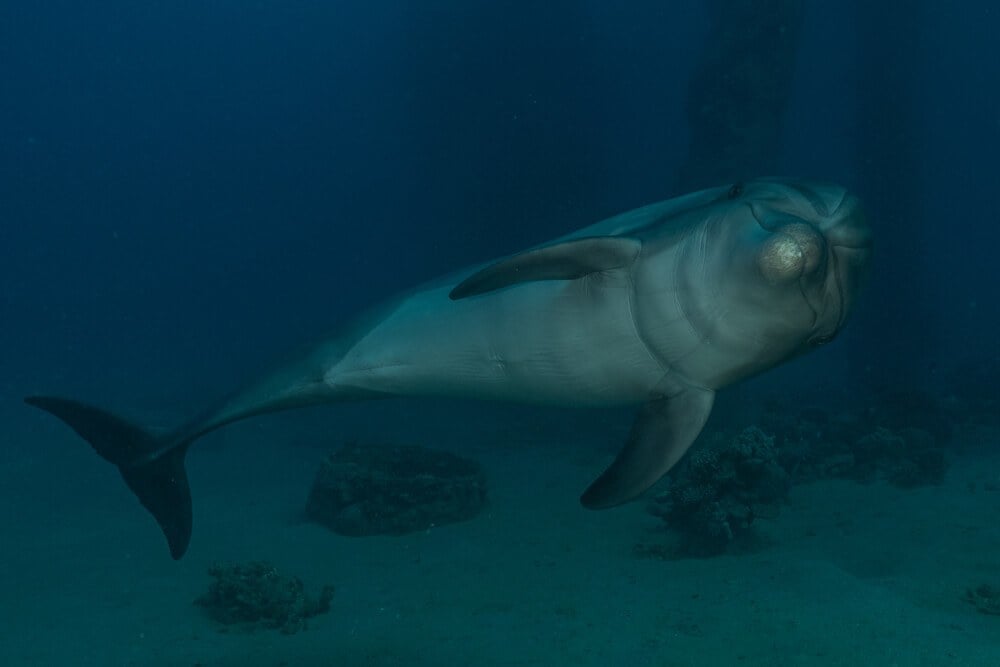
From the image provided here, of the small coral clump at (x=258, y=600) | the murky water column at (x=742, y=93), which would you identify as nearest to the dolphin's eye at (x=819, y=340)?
the small coral clump at (x=258, y=600)

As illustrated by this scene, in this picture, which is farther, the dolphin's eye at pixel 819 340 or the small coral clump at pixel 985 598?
the small coral clump at pixel 985 598

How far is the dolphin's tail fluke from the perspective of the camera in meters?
4.50

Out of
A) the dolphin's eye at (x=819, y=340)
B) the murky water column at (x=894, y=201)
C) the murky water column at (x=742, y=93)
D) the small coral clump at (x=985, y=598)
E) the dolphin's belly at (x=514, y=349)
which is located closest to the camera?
the dolphin's eye at (x=819, y=340)

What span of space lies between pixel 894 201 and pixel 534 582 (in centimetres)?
1826

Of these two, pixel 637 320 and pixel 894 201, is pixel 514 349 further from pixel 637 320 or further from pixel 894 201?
pixel 894 201

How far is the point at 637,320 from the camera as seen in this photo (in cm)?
277

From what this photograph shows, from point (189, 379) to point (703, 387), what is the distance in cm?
2849

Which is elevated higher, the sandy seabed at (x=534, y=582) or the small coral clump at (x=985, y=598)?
the small coral clump at (x=985, y=598)

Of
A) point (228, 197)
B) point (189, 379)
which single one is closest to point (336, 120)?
point (228, 197)

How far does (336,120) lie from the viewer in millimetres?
116812

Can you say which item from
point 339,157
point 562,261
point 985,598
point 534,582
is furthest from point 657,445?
point 339,157

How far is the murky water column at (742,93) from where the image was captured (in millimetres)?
16797

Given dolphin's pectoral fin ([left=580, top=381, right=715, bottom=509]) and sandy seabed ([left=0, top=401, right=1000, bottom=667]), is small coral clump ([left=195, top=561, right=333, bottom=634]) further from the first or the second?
dolphin's pectoral fin ([left=580, top=381, right=715, bottom=509])

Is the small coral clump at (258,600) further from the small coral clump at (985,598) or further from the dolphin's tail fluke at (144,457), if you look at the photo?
the small coral clump at (985,598)
